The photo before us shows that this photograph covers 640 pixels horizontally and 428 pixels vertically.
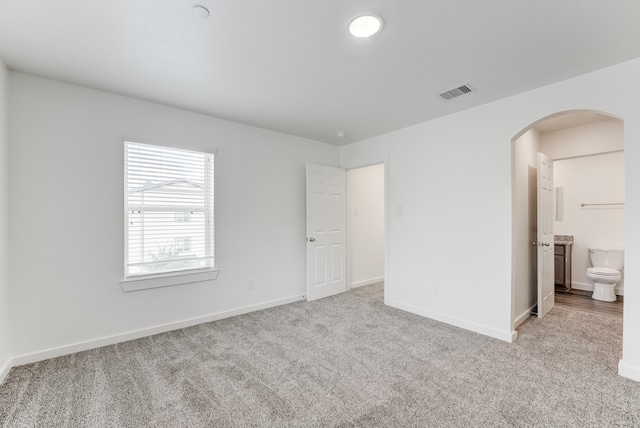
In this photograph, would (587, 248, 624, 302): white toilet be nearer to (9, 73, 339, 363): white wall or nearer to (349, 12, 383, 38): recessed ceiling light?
(349, 12, 383, 38): recessed ceiling light

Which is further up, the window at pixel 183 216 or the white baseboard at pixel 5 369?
the window at pixel 183 216

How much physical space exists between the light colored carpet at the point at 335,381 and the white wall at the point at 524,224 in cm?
39

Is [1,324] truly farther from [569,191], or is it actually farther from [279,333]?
[569,191]

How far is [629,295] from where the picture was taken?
7.44ft

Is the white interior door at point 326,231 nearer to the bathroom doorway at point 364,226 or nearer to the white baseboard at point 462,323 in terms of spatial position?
the bathroom doorway at point 364,226

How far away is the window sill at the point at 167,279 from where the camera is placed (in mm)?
2980

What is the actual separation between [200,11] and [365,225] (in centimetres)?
422

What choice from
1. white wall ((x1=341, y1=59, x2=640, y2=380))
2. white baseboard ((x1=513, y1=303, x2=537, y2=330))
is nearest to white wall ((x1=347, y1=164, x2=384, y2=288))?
white wall ((x1=341, y1=59, x2=640, y2=380))

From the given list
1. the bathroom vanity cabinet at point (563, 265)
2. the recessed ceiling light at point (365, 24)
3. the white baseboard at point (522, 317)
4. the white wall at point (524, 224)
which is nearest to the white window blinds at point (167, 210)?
the recessed ceiling light at point (365, 24)

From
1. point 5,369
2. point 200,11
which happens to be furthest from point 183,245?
point 200,11

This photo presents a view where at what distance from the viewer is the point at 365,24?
185 centimetres

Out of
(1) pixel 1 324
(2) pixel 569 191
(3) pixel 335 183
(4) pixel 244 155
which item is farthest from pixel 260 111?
(2) pixel 569 191

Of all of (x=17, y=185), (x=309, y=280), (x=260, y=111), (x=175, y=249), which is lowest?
(x=309, y=280)

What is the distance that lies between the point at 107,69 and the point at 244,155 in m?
1.69
